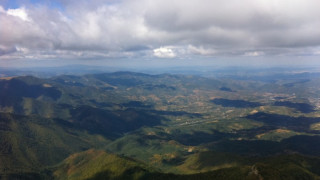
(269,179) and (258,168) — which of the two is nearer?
(269,179)

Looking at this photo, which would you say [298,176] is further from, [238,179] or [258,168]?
[238,179]

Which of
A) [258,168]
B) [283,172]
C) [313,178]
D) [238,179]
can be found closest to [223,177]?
[238,179]

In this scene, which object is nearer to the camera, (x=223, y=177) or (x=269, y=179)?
(x=269, y=179)

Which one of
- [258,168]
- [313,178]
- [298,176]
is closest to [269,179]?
[258,168]

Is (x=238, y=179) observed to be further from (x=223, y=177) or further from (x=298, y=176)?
(x=298, y=176)

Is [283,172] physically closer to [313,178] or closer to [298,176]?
[298,176]

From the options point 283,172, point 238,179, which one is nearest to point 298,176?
point 283,172

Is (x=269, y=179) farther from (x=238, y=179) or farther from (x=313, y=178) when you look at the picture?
(x=313, y=178)
